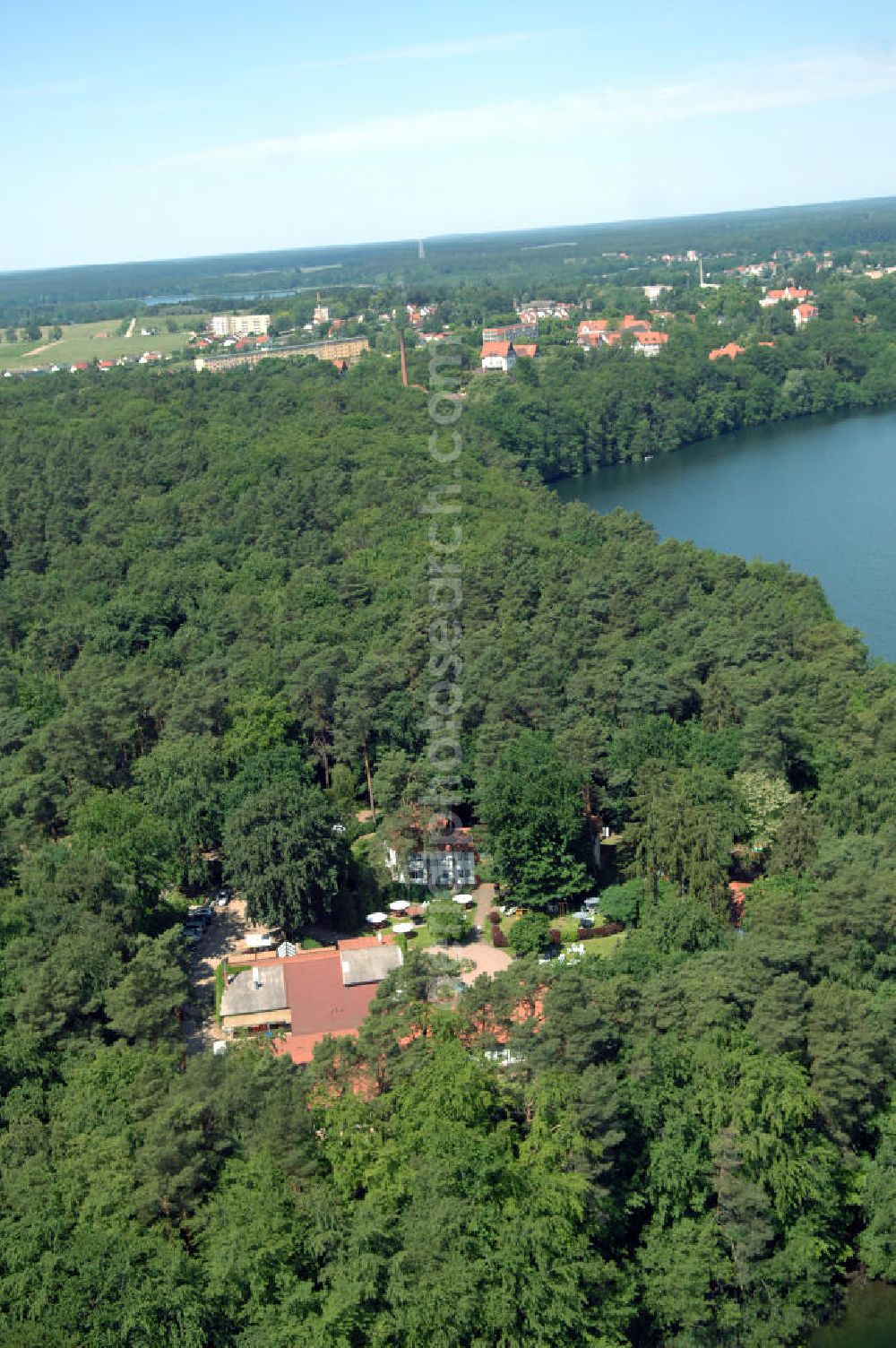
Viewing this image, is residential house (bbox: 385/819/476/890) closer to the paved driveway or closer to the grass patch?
the paved driveway

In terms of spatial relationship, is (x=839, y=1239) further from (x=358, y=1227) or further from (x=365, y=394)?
(x=365, y=394)

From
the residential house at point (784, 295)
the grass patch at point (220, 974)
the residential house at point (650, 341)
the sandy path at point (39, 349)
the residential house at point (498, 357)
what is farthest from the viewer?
the sandy path at point (39, 349)

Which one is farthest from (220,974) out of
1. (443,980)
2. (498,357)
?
(498,357)

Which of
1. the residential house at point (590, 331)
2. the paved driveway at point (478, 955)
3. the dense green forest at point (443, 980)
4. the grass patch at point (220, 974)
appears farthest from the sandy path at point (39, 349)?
the paved driveway at point (478, 955)

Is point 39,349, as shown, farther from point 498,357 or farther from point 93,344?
point 498,357

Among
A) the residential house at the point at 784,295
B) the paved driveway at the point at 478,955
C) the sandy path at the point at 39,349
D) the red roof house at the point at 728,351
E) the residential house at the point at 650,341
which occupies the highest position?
the sandy path at the point at 39,349

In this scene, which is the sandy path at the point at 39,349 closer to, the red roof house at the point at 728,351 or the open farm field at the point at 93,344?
the open farm field at the point at 93,344
